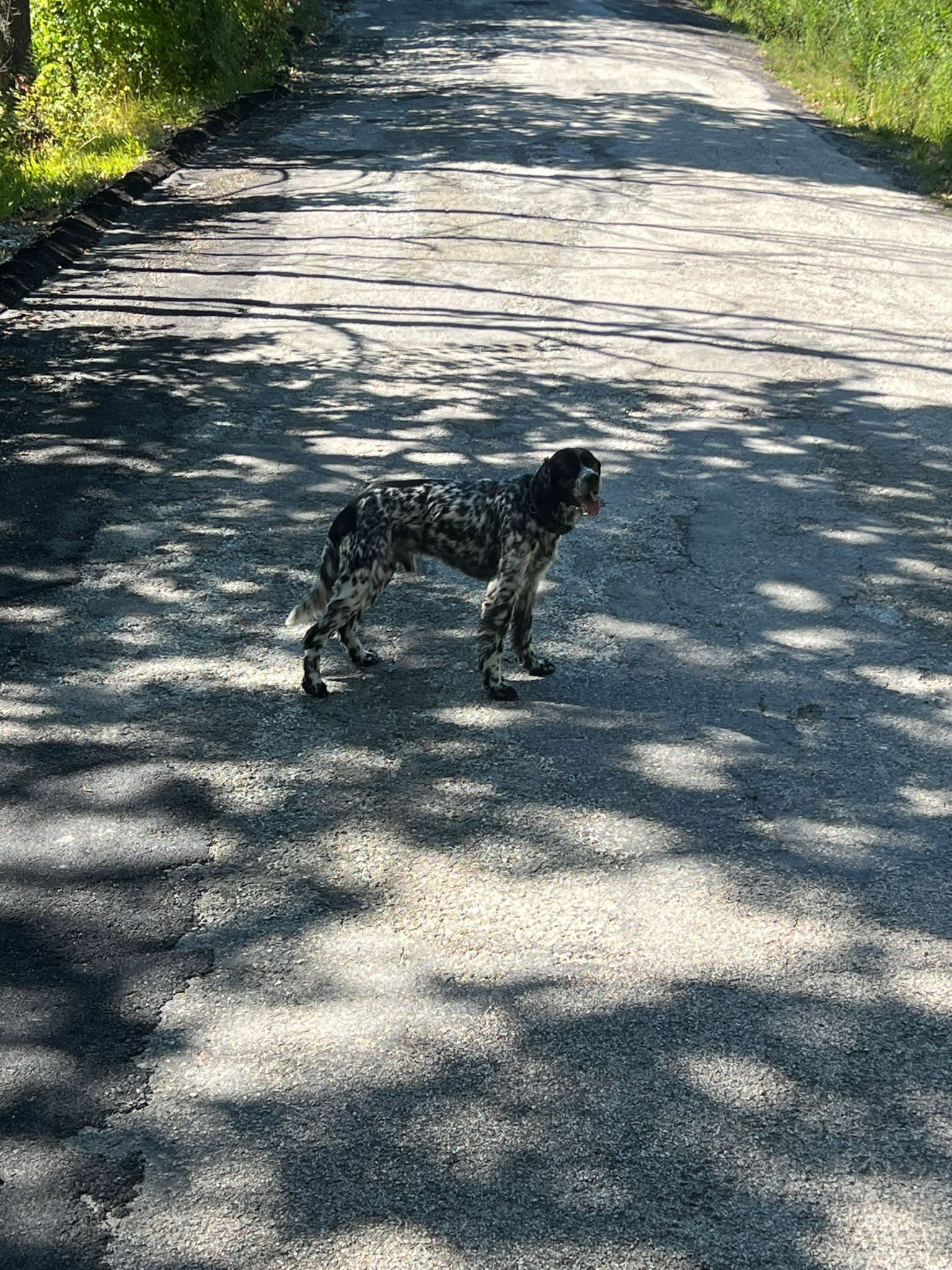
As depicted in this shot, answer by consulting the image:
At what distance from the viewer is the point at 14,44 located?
17531mm

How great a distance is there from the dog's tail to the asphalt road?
0.30 meters

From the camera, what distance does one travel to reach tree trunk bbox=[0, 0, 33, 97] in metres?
17.1

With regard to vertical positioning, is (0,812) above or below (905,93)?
below

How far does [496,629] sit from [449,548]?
0.43 meters

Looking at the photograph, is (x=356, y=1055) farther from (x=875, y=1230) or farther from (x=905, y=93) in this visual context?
(x=905, y=93)

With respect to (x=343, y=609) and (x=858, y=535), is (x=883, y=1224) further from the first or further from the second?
(x=858, y=535)

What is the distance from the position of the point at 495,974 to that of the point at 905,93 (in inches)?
685

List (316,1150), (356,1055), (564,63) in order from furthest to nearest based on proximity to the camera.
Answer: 1. (564,63)
2. (356,1055)
3. (316,1150)

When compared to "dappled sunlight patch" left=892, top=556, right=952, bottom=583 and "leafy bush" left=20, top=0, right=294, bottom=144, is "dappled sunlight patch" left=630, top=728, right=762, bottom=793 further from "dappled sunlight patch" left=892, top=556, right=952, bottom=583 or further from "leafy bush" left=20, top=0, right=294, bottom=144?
"leafy bush" left=20, top=0, right=294, bottom=144

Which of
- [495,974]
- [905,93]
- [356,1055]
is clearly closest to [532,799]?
[495,974]

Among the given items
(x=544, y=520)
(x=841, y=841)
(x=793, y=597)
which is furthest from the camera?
(x=793, y=597)

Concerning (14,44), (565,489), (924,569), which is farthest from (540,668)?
(14,44)

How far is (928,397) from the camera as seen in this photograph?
9906 millimetres

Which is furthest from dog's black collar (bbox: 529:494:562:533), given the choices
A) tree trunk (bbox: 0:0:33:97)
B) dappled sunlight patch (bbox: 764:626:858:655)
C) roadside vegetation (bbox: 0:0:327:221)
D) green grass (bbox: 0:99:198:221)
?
tree trunk (bbox: 0:0:33:97)
